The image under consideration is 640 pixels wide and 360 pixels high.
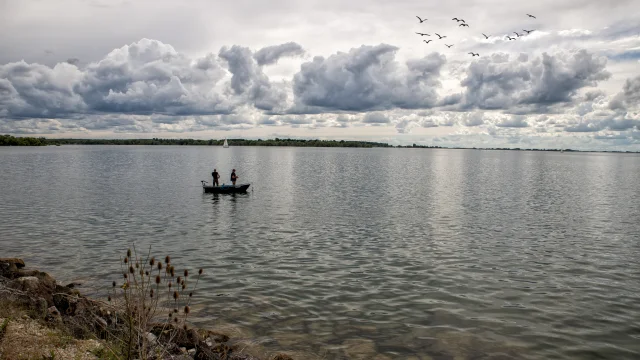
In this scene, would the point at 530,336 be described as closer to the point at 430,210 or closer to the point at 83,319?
the point at 83,319

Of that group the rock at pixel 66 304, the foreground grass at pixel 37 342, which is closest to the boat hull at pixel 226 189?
the rock at pixel 66 304

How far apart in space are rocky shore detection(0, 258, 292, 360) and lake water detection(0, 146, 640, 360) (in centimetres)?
256

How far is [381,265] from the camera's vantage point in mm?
23109

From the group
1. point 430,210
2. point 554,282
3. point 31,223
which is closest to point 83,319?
point 554,282

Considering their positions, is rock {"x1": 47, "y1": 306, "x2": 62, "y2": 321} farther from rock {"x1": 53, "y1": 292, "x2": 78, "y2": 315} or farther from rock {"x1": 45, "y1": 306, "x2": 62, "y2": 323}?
rock {"x1": 53, "y1": 292, "x2": 78, "y2": 315}

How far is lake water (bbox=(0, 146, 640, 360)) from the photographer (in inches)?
590

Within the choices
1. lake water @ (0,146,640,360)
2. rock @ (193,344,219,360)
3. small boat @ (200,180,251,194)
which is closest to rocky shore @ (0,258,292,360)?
rock @ (193,344,219,360)

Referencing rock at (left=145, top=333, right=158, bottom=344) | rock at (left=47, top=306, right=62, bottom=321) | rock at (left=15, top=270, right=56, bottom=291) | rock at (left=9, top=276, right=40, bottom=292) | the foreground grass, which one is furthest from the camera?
rock at (left=15, top=270, right=56, bottom=291)

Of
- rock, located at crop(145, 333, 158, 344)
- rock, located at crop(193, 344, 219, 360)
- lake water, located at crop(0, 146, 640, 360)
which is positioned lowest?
lake water, located at crop(0, 146, 640, 360)

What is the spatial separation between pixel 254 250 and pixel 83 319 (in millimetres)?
13794

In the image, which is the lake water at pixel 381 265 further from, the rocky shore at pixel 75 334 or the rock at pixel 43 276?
the rocky shore at pixel 75 334

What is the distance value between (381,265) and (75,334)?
14.8 m

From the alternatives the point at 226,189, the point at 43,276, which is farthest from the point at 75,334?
the point at 226,189

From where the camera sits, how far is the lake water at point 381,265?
15.0m
